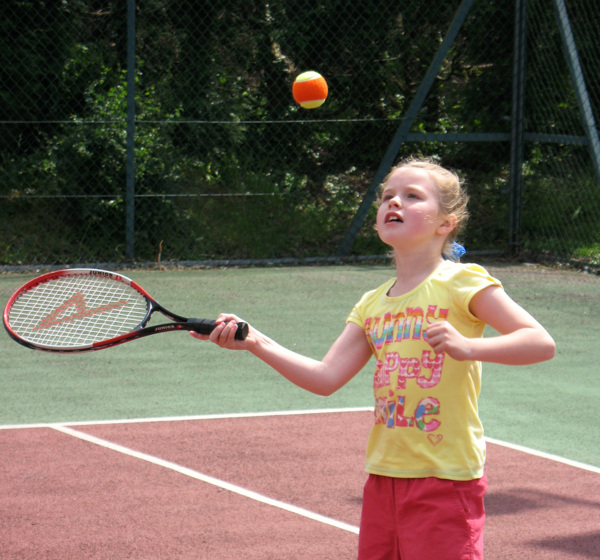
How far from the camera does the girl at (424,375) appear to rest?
2141mm

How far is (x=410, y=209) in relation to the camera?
2271 mm

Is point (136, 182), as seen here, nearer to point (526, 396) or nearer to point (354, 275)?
point (354, 275)

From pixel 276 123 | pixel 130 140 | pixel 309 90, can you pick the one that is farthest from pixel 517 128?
pixel 130 140

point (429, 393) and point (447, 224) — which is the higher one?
point (447, 224)

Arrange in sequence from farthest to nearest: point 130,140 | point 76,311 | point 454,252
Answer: point 130,140 → point 76,311 → point 454,252

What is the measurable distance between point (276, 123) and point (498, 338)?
8817 millimetres

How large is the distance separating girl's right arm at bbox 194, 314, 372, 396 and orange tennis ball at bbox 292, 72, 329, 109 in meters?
6.46

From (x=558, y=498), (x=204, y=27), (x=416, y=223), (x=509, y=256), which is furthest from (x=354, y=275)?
(x=416, y=223)

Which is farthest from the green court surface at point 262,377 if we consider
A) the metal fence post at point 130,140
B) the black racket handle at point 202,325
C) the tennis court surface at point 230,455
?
the black racket handle at point 202,325

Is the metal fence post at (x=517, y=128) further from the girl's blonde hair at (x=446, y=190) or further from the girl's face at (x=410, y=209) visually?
the girl's face at (x=410, y=209)

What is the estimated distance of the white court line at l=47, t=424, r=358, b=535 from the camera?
12.0 ft

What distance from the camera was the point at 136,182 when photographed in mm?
9992

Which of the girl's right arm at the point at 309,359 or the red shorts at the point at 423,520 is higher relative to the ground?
the girl's right arm at the point at 309,359

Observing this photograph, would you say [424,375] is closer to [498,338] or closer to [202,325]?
[498,338]
